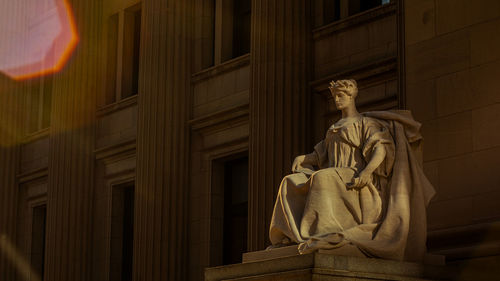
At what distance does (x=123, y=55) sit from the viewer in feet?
100

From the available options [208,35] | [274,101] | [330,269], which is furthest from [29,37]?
[330,269]

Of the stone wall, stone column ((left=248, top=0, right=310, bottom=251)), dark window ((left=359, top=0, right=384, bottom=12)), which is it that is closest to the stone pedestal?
the stone wall

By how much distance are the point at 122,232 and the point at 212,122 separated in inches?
206

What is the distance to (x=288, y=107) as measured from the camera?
890 inches

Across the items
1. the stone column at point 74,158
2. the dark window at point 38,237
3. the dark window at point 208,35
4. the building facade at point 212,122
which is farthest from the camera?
the dark window at point 38,237

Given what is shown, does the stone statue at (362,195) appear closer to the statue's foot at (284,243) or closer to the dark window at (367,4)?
the statue's foot at (284,243)

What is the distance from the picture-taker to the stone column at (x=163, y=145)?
83.8 ft

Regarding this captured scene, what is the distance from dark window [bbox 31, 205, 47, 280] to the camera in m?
33.0

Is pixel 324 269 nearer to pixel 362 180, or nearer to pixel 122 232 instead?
pixel 362 180

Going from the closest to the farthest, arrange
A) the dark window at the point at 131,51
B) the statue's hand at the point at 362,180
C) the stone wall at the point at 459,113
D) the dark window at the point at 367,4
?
the statue's hand at the point at 362,180 → the stone wall at the point at 459,113 → the dark window at the point at 367,4 → the dark window at the point at 131,51

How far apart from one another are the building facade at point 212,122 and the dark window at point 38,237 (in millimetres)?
53

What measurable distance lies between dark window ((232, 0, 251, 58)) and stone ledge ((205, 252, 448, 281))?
1316 centimetres

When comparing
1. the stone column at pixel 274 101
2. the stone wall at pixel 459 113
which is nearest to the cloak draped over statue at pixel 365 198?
the stone wall at pixel 459 113

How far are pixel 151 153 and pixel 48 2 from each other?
386 inches
